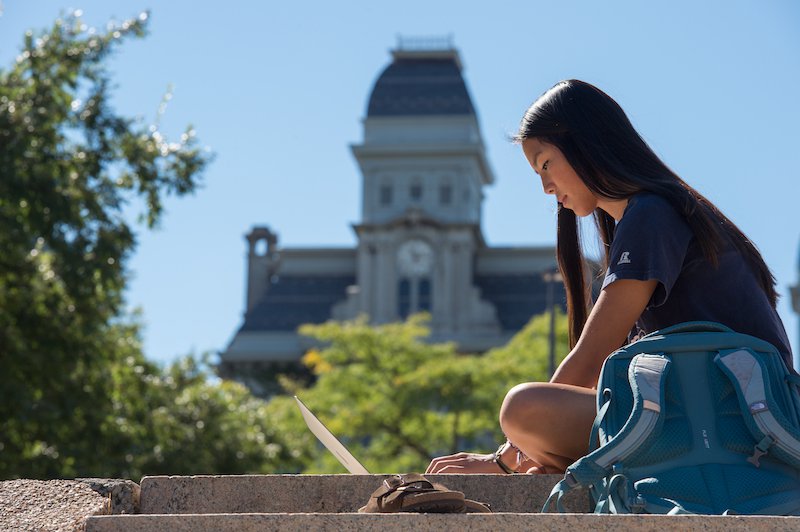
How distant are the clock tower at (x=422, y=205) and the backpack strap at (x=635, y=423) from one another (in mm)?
66492

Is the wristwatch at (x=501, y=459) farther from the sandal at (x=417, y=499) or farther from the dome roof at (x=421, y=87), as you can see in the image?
the dome roof at (x=421, y=87)

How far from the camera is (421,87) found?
245ft

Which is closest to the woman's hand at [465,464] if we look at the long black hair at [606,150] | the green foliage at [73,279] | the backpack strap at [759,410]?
the long black hair at [606,150]

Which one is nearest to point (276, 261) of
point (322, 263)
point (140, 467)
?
point (322, 263)

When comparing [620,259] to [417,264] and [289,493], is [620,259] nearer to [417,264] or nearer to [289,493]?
[289,493]

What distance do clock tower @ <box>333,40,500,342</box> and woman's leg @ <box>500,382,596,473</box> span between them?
6598 cm

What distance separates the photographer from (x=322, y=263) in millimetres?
74812

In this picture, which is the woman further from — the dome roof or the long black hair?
the dome roof

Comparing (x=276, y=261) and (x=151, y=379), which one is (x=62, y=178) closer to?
(x=151, y=379)

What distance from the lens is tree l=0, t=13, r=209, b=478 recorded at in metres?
13.6

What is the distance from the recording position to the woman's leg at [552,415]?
3264mm

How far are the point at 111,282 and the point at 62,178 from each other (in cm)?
108

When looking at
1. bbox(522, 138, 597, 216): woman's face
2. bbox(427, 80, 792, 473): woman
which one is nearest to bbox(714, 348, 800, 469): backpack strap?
bbox(427, 80, 792, 473): woman

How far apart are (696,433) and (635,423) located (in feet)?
0.38
